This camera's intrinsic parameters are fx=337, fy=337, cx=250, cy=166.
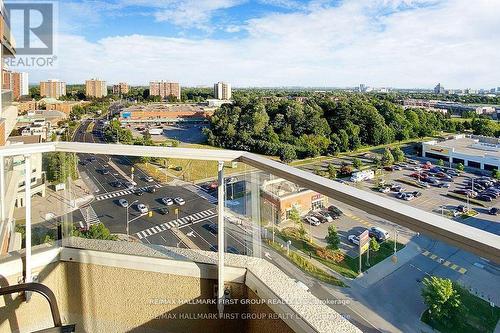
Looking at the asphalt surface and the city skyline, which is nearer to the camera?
the asphalt surface

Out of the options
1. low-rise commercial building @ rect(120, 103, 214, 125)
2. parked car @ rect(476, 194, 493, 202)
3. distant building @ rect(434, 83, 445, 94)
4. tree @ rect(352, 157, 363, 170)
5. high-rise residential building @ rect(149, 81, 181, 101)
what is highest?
distant building @ rect(434, 83, 445, 94)

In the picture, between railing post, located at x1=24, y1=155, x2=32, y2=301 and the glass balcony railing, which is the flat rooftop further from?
railing post, located at x1=24, y1=155, x2=32, y2=301

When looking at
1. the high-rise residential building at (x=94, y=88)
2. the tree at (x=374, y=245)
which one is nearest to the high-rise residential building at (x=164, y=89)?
the high-rise residential building at (x=94, y=88)

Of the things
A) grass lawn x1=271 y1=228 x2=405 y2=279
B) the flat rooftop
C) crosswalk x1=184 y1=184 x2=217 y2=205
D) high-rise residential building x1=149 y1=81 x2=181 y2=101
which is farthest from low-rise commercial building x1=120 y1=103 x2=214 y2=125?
grass lawn x1=271 y1=228 x2=405 y2=279

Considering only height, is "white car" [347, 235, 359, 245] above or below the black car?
below

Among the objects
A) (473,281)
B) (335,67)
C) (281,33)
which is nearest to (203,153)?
(473,281)

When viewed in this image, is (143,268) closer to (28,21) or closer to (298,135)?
(28,21)

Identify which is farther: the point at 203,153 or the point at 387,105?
the point at 387,105

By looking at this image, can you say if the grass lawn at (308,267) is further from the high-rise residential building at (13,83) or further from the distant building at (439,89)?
the distant building at (439,89)
